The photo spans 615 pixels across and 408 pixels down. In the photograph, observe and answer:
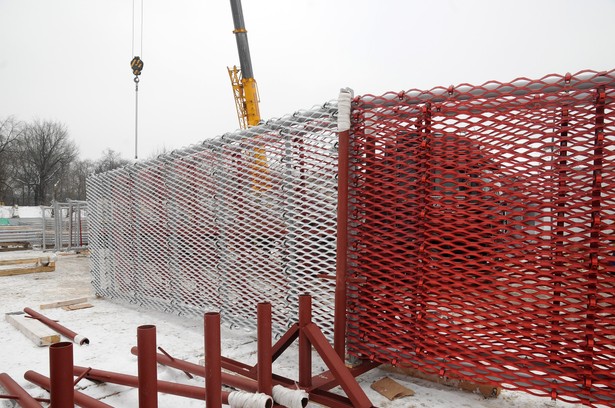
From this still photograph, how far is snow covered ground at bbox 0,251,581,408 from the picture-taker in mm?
2812

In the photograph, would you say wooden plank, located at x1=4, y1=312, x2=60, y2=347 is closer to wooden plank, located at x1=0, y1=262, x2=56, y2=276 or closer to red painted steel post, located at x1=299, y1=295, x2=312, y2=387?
red painted steel post, located at x1=299, y1=295, x2=312, y2=387

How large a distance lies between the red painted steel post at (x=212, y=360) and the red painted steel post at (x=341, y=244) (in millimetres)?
1230

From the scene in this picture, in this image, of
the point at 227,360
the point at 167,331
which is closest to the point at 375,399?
the point at 227,360

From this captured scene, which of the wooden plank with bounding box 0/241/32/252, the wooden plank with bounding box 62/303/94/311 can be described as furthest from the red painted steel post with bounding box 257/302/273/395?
the wooden plank with bounding box 0/241/32/252

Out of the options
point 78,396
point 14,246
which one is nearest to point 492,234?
point 78,396

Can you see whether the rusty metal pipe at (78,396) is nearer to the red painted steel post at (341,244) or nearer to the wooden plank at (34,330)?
the wooden plank at (34,330)

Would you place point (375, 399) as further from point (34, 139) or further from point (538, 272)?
point (34, 139)

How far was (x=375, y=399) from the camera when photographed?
2809mm

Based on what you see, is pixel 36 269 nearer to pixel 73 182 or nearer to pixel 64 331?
pixel 64 331

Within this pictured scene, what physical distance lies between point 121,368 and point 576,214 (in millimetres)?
3794

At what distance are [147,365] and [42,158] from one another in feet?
188

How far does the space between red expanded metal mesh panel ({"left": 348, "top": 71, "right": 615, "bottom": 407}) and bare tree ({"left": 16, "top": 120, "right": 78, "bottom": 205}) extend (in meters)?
53.8

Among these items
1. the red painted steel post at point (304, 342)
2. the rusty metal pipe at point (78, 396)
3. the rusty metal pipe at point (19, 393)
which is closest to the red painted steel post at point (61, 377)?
the rusty metal pipe at point (78, 396)

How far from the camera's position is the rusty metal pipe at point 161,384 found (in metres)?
2.53
